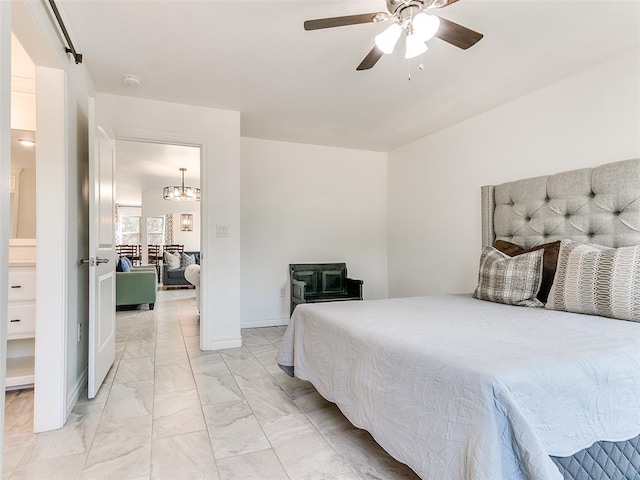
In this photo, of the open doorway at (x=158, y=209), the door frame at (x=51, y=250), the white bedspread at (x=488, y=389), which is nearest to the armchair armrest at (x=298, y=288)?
the white bedspread at (x=488, y=389)

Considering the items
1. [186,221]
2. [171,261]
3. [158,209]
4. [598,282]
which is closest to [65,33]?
[598,282]

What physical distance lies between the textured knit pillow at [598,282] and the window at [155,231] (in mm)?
9519

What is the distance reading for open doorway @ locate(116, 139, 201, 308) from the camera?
16.9 feet

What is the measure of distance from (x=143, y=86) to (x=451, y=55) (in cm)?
233

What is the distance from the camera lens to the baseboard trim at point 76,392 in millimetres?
2023

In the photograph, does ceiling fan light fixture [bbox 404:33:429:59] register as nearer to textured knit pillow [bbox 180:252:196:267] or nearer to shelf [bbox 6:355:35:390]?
shelf [bbox 6:355:35:390]

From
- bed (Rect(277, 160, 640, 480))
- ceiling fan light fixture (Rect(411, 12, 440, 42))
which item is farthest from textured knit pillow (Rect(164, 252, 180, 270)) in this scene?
ceiling fan light fixture (Rect(411, 12, 440, 42))

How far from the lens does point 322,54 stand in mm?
2283

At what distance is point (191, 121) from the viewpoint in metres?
3.20

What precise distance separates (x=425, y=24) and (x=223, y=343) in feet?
9.75

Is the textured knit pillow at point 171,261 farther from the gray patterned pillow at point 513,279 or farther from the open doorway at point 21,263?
the gray patterned pillow at point 513,279

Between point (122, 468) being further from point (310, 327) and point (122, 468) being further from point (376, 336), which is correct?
point (376, 336)

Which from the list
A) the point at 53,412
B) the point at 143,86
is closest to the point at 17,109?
the point at 143,86

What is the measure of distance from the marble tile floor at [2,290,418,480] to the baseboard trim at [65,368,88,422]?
0.05 m
